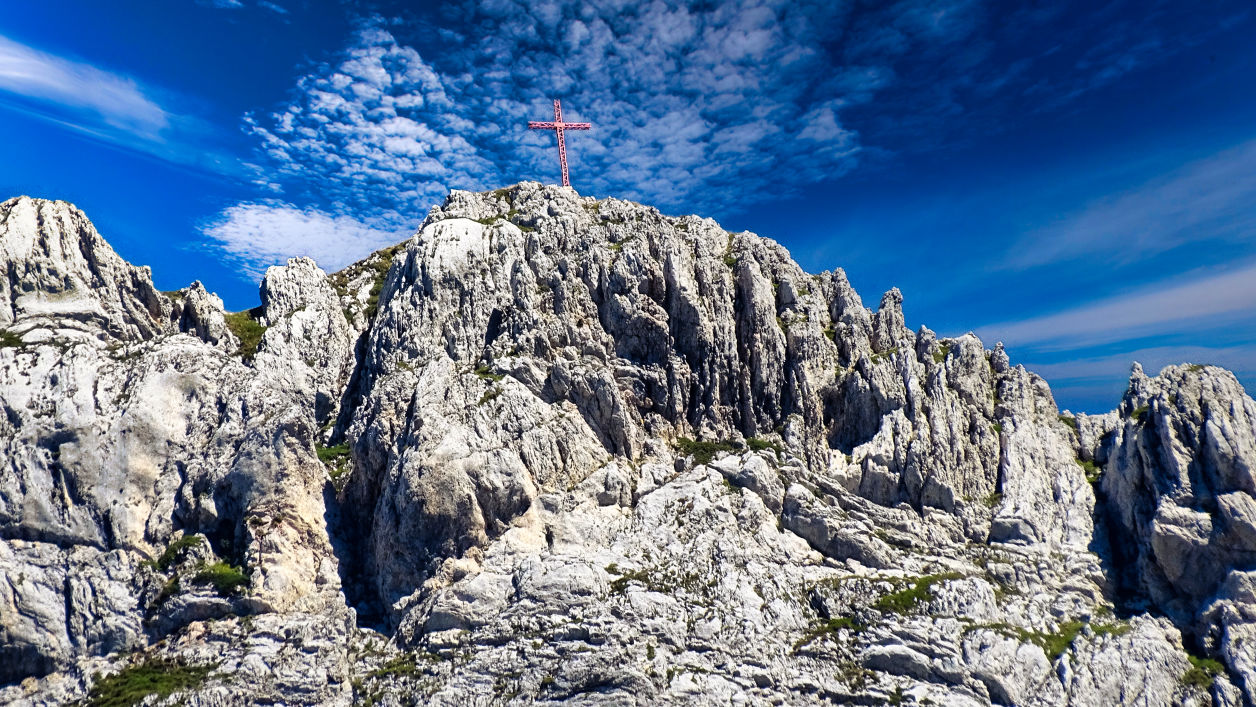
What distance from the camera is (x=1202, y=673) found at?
55688 millimetres

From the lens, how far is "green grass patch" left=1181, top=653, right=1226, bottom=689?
55.1 m

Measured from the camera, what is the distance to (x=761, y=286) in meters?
80.2

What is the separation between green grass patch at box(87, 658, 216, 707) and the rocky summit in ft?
0.96

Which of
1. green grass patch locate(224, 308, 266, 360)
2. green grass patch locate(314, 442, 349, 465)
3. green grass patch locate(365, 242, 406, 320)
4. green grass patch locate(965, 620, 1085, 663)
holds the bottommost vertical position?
green grass patch locate(965, 620, 1085, 663)

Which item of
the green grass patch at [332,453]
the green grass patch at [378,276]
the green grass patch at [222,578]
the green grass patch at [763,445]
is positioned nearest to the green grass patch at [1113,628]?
the green grass patch at [763,445]

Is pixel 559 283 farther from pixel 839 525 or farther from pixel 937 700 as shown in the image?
pixel 937 700

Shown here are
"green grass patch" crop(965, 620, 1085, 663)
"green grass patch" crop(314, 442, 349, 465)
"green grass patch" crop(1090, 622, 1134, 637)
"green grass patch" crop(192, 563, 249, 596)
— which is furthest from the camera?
"green grass patch" crop(314, 442, 349, 465)

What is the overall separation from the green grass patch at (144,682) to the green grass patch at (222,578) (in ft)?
20.1

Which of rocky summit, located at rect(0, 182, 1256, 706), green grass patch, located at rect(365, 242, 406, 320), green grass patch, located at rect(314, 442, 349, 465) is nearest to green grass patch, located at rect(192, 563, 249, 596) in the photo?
rocky summit, located at rect(0, 182, 1256, 706)

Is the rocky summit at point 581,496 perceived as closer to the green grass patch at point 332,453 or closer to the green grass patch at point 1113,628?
the green grass patch at point 332,453

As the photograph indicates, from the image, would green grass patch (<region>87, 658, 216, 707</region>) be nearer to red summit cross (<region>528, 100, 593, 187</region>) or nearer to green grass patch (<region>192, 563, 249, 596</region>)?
green grass patch (<region>192, 563, 249, 596</region>)

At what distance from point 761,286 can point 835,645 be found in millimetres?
39707

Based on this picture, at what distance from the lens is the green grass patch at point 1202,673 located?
5506cm

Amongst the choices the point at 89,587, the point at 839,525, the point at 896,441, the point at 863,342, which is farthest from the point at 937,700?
the point at 89,587
